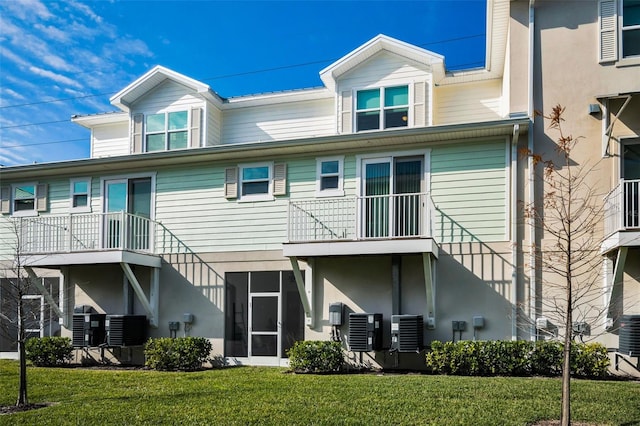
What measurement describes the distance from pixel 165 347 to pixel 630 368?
957 centimetres

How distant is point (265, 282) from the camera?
15242 mm

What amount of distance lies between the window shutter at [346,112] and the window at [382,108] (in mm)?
201

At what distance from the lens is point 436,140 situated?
14031mm

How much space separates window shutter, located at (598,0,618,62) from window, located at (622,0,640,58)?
0.62 feet

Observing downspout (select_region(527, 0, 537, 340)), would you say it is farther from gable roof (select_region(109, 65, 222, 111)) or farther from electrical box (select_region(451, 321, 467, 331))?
gable roof (select_region(109, 65, 222, 111))

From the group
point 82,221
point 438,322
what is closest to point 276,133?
Answer: point 82,221

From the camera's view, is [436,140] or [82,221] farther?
[82,221]

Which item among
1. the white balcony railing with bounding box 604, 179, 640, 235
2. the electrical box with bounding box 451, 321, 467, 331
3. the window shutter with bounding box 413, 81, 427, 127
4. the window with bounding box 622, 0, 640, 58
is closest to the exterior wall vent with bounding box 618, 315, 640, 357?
the white balcony railing with bounding box 604, 179, 640, 235

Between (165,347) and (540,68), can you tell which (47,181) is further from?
(540,68)

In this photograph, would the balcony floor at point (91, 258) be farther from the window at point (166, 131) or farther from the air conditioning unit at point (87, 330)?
the window at point (166, 131)

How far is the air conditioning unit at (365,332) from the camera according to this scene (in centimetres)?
1334

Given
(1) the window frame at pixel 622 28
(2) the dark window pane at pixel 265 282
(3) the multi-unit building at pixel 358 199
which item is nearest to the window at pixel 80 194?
(3) the multi-unit building at pixel 358 199

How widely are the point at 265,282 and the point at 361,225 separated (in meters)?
2.90

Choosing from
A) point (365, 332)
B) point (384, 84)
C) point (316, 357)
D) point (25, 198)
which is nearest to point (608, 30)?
point (384, 84)
